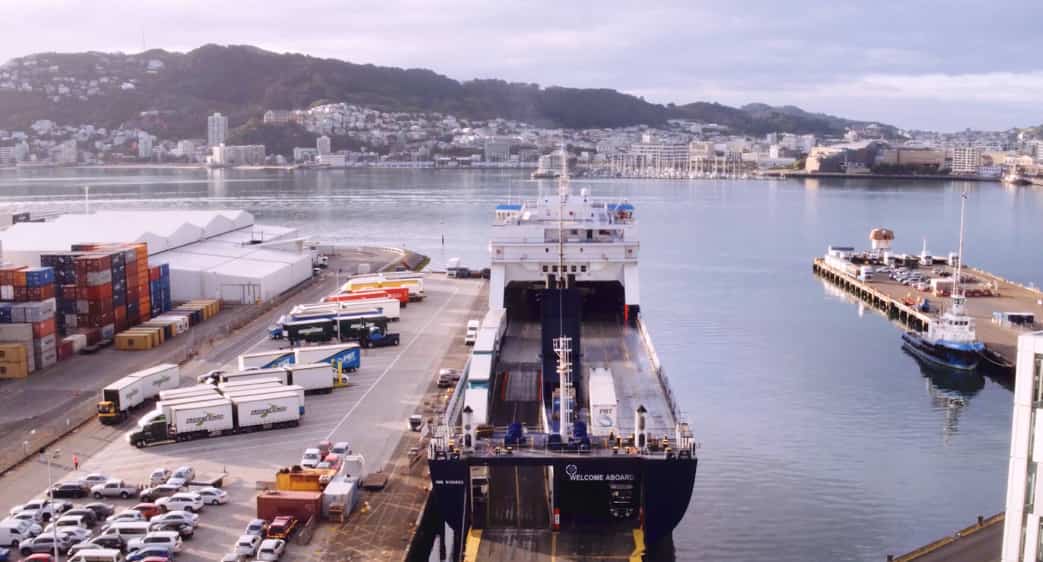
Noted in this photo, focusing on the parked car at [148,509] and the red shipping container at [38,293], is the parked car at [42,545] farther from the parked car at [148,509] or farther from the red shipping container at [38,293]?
the red shipping container at [38,293]

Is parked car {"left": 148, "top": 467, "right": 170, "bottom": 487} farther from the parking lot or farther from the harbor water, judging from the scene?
the harbor water

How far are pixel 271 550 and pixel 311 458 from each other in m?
2.63

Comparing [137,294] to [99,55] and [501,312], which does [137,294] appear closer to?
[501,312]

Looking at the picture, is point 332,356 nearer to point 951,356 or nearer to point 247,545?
point 247,545

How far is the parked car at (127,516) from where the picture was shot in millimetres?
9727

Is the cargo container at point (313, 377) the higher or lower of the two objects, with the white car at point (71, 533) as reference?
higher

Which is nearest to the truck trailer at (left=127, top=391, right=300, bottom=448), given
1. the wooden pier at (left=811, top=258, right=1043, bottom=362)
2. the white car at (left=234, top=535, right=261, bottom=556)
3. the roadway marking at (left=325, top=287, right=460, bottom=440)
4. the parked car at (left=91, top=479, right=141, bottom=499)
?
the roadway marking at (left=325, top=287, right=460, bottom=440)

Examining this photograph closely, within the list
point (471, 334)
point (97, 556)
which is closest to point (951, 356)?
point (471, 334)

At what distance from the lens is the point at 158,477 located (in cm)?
1093

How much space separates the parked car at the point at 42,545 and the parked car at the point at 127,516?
0.51 meters

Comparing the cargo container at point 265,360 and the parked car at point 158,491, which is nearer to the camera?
the parked car at point 158,491

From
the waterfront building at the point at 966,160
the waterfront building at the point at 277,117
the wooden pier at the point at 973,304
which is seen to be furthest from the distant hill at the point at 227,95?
the wooden pier at the point at 973,304

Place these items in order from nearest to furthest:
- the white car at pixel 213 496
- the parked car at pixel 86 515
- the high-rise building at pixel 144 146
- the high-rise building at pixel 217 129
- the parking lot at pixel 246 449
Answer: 1. the parked car at pixel 86 515
2. the parking lot at pixel 246 449
3. the white car at pixel 213 496
4. the high-rise building at pixel 144 146
5. the high-rise building at pixel 217 129

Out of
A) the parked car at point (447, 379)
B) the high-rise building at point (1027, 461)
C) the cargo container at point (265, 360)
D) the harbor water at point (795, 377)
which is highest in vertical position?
A: the high-rise building at point (1027, 461)
